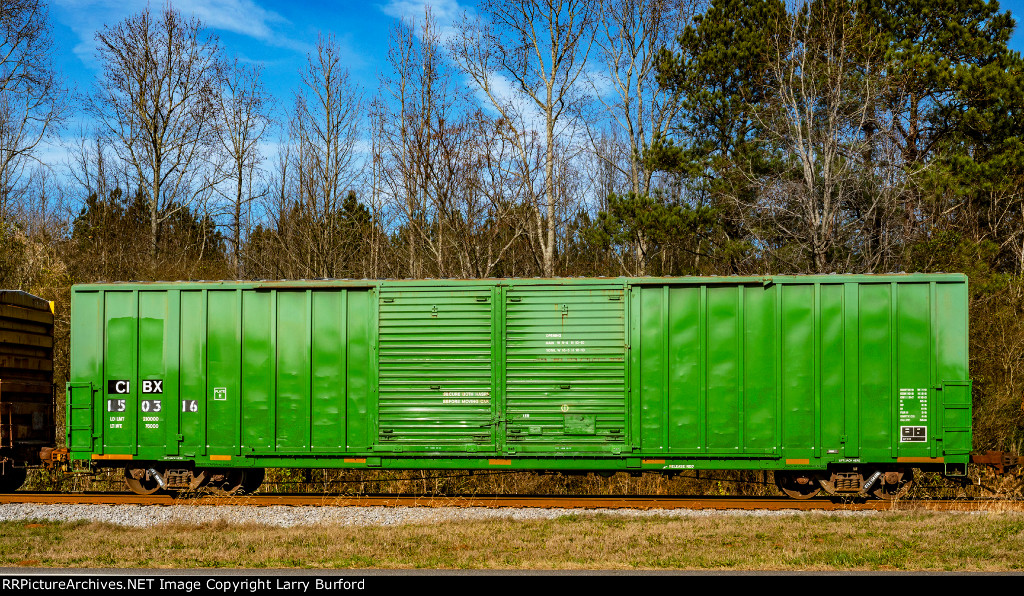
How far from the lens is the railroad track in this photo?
11.5 m

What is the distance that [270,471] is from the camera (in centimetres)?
1441

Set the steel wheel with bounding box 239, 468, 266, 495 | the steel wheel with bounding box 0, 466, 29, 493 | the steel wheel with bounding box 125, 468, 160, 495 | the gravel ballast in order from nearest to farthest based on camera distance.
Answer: the gravel ballast → the steel wheel with bounding box 125, 468, 160, 495 → the steel wheel with bounding box 239, 468, 266, 495 → the steel wheel with bounding box 0, 466, 29, 493

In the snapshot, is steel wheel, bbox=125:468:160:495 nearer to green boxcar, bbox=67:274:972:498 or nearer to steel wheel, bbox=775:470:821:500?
green boxcar, bbox=67:274:972:498

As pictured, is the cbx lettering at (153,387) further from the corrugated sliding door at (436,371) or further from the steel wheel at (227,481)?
the corrugated sliding door at (436,371)

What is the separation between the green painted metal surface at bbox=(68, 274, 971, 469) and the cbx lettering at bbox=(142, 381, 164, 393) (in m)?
Answer: 0.02

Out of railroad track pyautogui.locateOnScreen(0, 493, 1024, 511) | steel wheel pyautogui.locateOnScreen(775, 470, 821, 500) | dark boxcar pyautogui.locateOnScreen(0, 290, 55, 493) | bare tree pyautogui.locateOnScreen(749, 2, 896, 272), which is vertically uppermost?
bare tree pyautogui.locateOnScreen(749, 2, 896, 272)

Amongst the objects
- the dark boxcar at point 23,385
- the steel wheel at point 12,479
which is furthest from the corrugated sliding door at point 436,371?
the steel wheel at point 12,479

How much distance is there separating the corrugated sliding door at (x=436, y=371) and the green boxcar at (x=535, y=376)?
25mm

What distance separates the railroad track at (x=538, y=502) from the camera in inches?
452

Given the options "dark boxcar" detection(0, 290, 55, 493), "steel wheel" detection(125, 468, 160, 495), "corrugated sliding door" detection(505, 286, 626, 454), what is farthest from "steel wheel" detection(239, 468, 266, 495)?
"corrugated sliding door" detection(505, 286, 626, 454)

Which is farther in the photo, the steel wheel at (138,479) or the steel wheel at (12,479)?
the steel wheel at (12,479)

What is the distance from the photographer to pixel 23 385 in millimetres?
13117

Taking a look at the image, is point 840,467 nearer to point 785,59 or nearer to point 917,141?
point 785,59

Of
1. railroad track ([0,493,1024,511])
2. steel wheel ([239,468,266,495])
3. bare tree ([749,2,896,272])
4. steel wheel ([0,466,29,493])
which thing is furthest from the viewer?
bare tree ([749,2,896,272])
